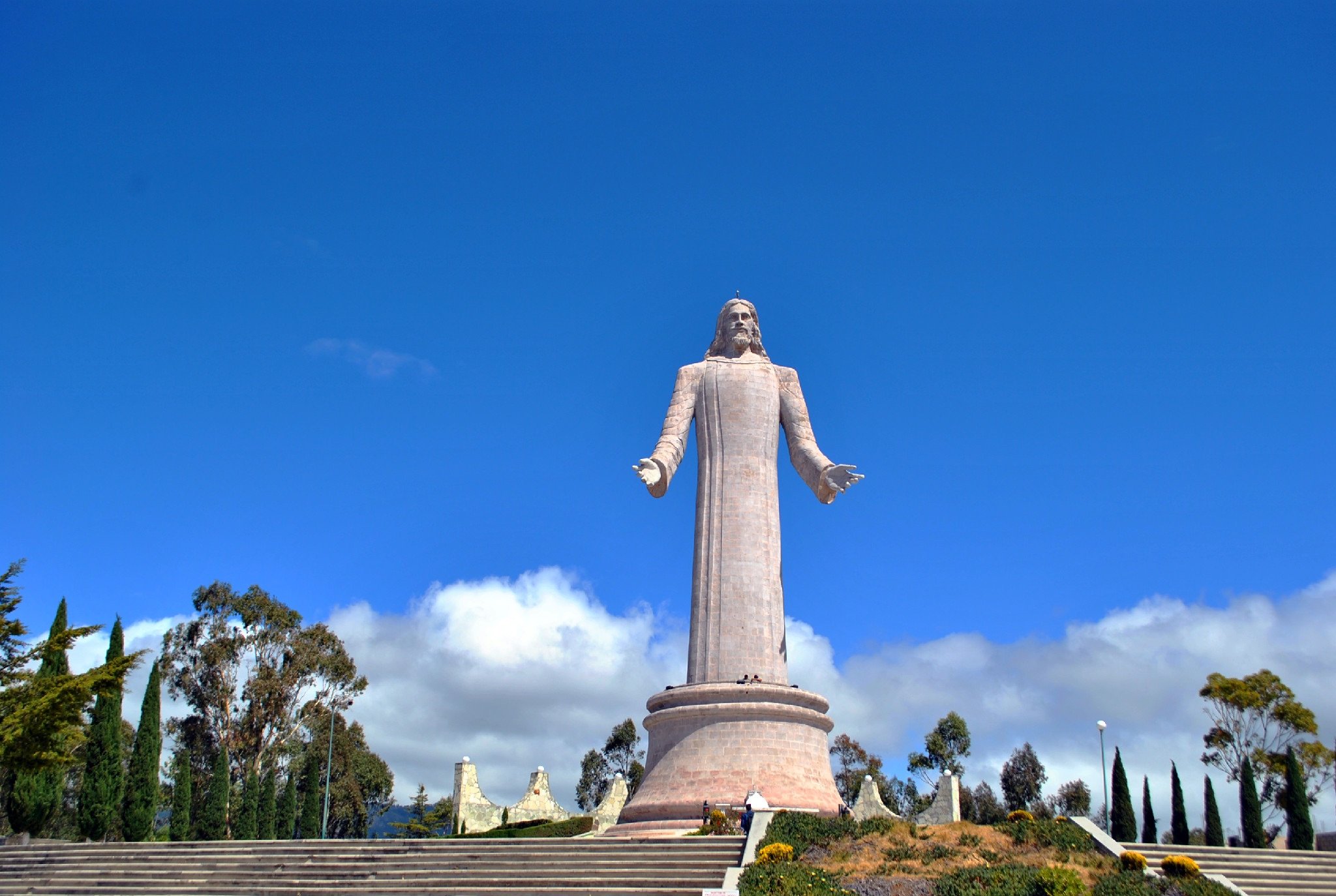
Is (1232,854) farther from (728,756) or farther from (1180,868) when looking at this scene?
(728,756)

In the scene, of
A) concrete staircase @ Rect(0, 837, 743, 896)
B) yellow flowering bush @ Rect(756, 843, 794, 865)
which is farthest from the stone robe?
yellow flowering bush @ Rect(756, 843, 794, 865)

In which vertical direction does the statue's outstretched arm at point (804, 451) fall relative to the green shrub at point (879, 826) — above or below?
above

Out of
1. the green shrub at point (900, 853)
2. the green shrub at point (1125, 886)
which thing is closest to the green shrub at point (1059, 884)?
the green shrub at point (1125, 886)

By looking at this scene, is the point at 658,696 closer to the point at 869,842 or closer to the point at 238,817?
the point at 869,842

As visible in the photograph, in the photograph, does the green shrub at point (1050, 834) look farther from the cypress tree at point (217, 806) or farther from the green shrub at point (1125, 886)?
the cypress tree at point (217, 806)

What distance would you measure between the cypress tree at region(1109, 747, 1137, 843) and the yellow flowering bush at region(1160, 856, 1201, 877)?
70.1ft

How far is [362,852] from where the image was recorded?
743 inches

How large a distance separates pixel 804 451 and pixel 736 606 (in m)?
4.34

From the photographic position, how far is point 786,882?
14.3 metres

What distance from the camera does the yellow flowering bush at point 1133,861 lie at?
1532 centimetres

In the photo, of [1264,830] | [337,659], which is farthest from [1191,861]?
[337,659]

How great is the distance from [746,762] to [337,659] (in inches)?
1116

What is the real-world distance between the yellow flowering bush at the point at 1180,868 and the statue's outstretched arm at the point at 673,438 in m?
12.3

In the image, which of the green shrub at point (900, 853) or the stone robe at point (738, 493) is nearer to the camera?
the green shrub at point (900, 853)
